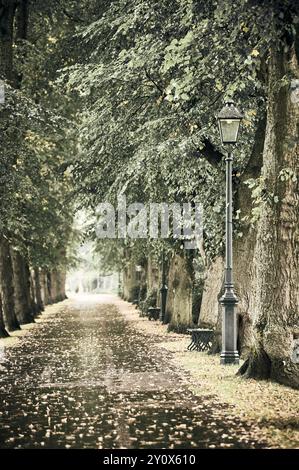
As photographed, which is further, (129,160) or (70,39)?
(70,39)

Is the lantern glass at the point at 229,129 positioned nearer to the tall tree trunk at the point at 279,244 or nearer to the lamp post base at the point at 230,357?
the tall tree trunk at the point at 279,244

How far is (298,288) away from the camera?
46.9ft

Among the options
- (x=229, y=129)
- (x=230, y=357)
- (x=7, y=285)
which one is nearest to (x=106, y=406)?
(x=230, y=357)

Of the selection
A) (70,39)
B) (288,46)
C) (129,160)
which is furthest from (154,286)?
(288,46)

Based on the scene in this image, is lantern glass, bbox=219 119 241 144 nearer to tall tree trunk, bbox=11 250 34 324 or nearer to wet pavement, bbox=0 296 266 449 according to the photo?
wet pavement, bbox=0 296 266 449

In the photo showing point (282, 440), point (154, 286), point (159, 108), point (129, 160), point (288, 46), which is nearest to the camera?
point (282, 440)

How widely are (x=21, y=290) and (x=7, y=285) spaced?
611 centimetres

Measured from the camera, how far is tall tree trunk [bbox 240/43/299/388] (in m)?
14.2

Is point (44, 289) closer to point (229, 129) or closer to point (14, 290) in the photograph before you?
point (14, 290)

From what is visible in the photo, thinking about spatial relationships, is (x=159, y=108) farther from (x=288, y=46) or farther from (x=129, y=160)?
(x=288, y=46)

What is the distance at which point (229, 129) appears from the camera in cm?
1794

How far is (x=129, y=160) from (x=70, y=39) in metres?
6.53

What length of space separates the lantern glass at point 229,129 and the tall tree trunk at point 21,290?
18558mm

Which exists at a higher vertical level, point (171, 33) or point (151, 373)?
point (171, 33)
